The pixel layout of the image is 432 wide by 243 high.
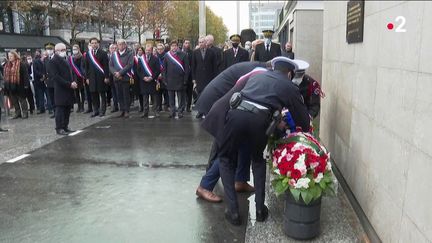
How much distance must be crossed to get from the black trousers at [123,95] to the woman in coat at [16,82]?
2451 millimetres

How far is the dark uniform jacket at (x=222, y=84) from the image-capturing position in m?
4.62

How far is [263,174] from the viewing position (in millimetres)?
4316

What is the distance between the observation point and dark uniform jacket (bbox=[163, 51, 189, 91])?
10.5m

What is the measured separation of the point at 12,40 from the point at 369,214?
88.2ft

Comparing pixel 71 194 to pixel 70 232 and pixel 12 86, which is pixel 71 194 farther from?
pixel 12 86

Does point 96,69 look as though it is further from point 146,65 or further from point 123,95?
point 146,65

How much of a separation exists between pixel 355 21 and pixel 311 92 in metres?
0.99

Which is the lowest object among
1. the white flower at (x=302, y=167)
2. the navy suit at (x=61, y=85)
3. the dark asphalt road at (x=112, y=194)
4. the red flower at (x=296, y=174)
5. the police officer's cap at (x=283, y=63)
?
the dark asphalt road at (x=112, y=194)

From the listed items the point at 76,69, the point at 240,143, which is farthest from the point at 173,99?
the point at 240,143

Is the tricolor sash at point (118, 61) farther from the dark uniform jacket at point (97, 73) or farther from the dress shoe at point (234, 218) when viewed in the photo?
the dress shoe at point (234, 218)

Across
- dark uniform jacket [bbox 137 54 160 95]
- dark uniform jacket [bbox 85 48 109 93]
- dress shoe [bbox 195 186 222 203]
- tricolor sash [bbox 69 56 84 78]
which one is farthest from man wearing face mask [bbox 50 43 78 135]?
dress shoe [bbox 195 186 222 203]

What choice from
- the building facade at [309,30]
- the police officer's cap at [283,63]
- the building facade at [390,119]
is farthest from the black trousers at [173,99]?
the police officer's cap at [283,63]

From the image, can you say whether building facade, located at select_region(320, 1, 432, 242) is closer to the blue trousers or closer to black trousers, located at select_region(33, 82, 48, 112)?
the blue trousers

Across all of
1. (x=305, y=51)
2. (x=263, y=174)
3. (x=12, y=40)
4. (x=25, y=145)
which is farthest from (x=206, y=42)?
(x=12, y=40)
